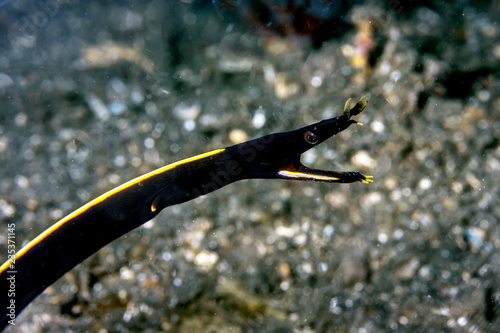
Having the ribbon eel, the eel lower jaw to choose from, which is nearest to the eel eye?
the ribbon eel

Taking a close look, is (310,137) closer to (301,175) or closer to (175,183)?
Answer: (301,175)

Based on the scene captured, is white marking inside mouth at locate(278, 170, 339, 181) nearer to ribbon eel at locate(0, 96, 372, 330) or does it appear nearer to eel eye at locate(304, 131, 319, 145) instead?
ribbon eel at locate(0, 96, 372, 330)

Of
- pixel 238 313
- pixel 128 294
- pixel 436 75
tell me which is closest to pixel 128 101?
pixel 128 294

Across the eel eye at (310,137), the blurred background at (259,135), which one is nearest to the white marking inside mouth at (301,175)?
the eel eye at (310,137)

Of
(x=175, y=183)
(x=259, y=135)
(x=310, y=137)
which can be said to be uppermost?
(x=310, y=137)

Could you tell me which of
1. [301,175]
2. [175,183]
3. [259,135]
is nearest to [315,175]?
[301,175]

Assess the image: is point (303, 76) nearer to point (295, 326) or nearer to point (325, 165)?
point (325, 165)

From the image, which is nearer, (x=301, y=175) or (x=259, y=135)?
(x=301, y=175)
